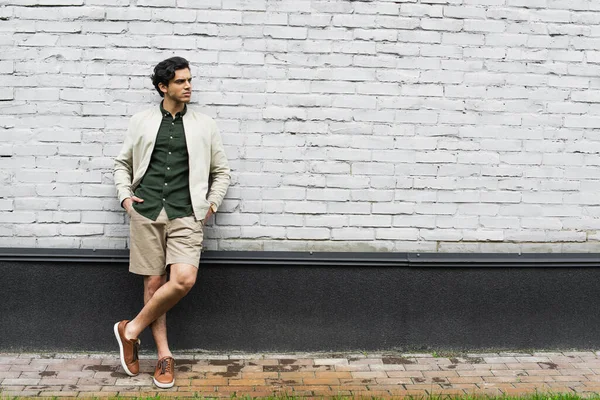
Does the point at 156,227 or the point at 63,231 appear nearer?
the point at 156,227

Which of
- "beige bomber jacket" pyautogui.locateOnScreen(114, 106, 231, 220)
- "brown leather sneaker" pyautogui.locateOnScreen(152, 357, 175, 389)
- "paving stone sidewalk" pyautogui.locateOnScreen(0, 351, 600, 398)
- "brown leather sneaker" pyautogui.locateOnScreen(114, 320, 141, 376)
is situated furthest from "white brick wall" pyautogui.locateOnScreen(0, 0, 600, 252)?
"brown leather sneaker" pyautogui.locateOnScreen(152, 357, 175, 389)

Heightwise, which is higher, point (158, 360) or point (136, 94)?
point (136, 94)

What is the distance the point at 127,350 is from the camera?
5.42m

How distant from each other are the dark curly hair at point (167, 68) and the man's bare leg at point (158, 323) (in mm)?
1299

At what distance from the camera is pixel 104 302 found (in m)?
5.84

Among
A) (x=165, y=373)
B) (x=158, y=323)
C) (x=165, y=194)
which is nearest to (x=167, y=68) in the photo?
(x=165, y=194)

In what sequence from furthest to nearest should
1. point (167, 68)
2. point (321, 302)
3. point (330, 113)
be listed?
point (321, 302), point (330, 113), point (167, 68)

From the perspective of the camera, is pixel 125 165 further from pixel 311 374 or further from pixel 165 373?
pixel 311 374

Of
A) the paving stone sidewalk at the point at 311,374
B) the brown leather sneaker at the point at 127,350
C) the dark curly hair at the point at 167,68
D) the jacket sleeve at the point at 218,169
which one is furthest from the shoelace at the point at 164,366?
the dark curly hair at the point at 167,68

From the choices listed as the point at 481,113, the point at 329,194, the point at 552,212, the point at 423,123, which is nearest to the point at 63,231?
the point at 329,194

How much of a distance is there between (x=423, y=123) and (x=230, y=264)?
66.5 inches

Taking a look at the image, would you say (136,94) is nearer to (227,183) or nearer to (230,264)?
(227,183)

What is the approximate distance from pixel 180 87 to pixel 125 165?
64 centimetres

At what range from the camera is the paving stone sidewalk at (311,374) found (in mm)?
5227
